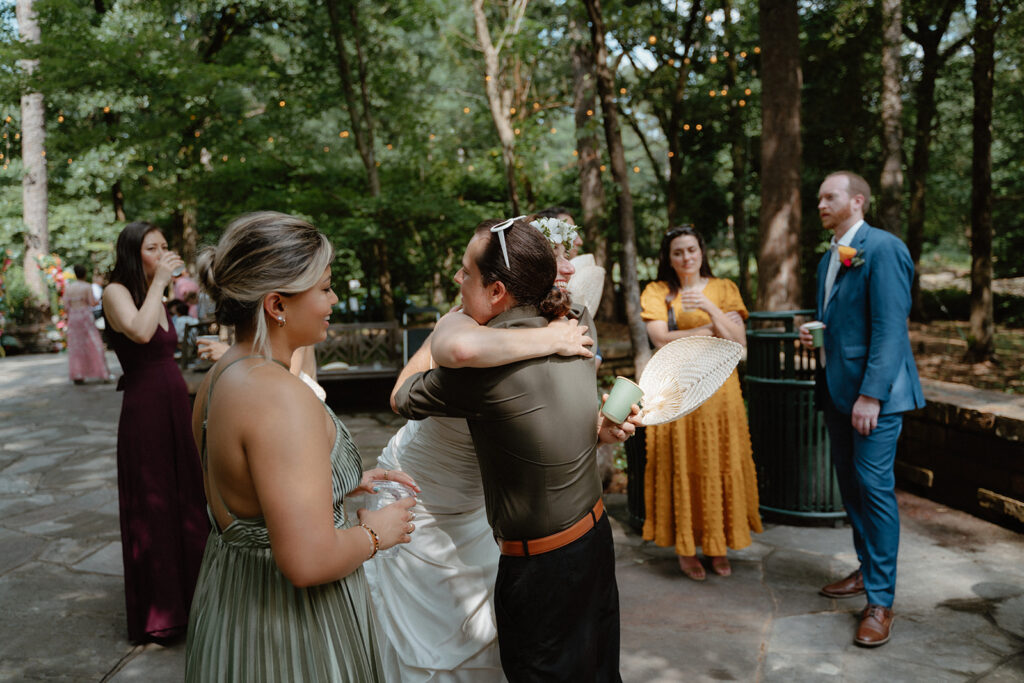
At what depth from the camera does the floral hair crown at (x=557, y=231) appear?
2.81 meters

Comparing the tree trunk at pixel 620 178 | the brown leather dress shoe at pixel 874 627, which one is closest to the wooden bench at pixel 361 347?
the tree trunk at pixel 620 178

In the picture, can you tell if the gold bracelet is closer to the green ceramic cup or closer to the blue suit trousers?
the green ceramic cup

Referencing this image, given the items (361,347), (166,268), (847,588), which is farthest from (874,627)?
(361,347)

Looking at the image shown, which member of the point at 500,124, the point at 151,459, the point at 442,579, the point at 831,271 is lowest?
the point at 442,579

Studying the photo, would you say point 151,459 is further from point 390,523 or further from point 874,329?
point 874,329

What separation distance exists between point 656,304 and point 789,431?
1360 mm

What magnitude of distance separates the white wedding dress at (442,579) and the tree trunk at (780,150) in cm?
476

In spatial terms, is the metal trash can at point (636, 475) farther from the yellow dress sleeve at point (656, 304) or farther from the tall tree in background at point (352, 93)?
the tall tree in background at point (352, 93)

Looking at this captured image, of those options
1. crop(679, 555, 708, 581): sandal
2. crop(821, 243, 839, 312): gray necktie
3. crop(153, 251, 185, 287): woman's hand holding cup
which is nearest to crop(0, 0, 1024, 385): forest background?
crop(821, 243, 839, 312): gray necktie

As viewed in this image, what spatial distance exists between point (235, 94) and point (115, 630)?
40.9ft

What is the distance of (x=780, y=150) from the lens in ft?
21.5

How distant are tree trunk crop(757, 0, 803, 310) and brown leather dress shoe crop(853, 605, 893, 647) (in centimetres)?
374

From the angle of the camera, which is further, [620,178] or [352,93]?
[352,93]

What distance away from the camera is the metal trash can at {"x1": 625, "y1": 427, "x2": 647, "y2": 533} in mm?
4613
